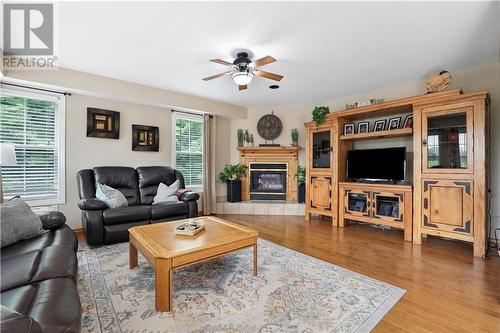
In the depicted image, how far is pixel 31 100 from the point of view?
3477 mm

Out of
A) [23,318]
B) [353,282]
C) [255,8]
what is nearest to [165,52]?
[255,8]

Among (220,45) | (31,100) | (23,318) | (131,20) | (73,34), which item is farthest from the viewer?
(31,100)

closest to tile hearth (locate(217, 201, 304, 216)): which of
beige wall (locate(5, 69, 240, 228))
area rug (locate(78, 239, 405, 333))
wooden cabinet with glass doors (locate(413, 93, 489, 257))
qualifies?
beige wall (locate(5, 69, 240, 228))

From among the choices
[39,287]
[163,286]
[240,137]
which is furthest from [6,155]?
[240,137]

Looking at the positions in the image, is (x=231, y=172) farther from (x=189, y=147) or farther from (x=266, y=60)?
(x=266, y=60)

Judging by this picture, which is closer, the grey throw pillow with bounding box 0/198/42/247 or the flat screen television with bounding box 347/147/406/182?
the grey throw pillow with bounding box 0/198/42/247

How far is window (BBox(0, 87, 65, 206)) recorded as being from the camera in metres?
3.32

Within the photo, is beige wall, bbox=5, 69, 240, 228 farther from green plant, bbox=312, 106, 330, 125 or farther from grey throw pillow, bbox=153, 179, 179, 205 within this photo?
green plant, bbox=312, 106, 330, 125

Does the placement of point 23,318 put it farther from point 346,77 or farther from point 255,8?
point 346,77

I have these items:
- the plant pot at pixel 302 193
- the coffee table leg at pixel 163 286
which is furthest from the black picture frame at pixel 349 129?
the coffee table leg at pixel 163 286

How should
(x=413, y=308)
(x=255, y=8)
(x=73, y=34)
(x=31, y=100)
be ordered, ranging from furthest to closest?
(x=31, y=100)
(x=73, y=34)
(x=255, y=8)
(x=413, y=308)

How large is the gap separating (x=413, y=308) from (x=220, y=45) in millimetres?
3056

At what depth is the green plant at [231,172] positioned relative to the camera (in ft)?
17.7

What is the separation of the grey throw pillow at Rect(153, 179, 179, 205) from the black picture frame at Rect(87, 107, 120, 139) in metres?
1.27
